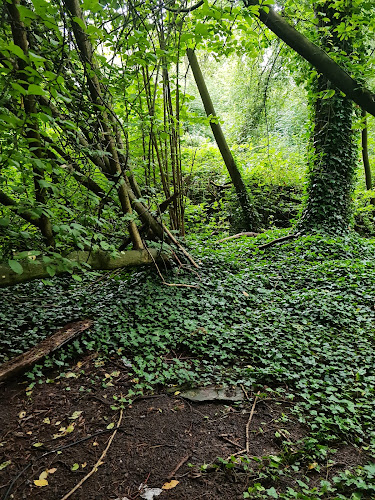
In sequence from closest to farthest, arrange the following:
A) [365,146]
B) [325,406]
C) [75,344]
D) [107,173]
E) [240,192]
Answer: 1. [325,406]
2. [75,344]
3. [107,173]
4. [240,192]
5. [365,146]

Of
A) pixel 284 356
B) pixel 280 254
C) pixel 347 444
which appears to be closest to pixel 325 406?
pixel 347 444

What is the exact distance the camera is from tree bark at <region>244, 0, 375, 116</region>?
241 cm

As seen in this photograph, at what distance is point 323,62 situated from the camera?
2.78 metres

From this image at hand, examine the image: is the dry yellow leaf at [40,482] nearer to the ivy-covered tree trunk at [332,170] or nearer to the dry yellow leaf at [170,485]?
the dry yellow leaf at [170,485]

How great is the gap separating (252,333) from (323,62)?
9.47 feet

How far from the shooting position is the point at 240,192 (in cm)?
910

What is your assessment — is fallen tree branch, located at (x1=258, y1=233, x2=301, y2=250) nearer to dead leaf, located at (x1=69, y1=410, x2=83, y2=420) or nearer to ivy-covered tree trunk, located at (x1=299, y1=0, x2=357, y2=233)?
ivy-covered tree trunk, located at (x1=299, y1=0, x2=357, y2=233)

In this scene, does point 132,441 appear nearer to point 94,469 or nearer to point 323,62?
point 94,469

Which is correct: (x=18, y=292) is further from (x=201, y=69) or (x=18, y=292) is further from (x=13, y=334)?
(x=201, y=69)

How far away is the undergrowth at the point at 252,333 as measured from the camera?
2.70 metres

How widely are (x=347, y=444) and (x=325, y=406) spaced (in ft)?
1.13

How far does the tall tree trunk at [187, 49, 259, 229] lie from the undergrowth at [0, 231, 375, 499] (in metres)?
3.83


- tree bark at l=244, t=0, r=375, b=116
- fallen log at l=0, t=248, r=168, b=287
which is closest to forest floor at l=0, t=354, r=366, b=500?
fallen log at l=0, t=248, r=168, b=287

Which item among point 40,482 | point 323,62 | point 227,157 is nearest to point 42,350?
point 40,482
